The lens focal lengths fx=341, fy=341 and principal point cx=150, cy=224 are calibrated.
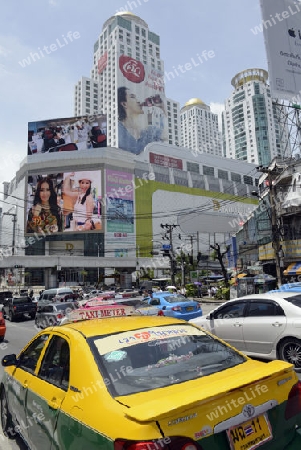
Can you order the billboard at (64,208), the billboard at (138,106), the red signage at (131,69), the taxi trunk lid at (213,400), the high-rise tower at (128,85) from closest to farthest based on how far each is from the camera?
the taxi trunk lid at (213,400), the billboard at (64,208), the billboard at (138,106), the high-rise tower at (128,85), the red signage at (131,69)

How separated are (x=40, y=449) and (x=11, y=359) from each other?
4.13ft

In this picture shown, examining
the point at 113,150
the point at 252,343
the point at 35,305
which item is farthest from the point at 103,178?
the point at 252,343

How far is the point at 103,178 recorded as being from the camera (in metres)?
72.9

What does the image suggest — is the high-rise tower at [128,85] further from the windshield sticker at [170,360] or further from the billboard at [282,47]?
the windshield sticker at [170,360]

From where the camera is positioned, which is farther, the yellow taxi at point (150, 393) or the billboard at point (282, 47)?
the billboard at point (282, 47)

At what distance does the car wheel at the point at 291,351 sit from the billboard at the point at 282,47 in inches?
659

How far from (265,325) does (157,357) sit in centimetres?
460

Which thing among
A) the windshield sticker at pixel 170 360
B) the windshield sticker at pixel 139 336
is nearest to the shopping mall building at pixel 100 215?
the windshield sticker at pixel 139 336

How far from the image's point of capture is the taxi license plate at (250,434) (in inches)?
83.1

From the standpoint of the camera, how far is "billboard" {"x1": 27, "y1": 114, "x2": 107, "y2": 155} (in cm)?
7444

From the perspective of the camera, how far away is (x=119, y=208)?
73.8 meters

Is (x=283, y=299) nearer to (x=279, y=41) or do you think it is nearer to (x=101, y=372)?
(x=101, y=372)

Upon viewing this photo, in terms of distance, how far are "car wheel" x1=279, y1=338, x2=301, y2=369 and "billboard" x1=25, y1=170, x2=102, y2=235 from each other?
65.5 metres

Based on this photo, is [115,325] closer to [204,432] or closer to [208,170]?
[204,432]
